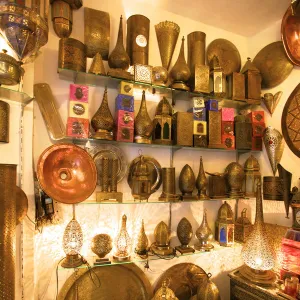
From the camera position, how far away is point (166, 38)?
183 cm

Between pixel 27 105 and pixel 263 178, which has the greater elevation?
pixel 27 105

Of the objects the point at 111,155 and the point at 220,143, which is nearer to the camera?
the point at 111,155

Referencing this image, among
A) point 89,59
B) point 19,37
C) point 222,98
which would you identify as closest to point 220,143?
point 222,98

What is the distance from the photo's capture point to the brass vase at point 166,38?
5.98ft

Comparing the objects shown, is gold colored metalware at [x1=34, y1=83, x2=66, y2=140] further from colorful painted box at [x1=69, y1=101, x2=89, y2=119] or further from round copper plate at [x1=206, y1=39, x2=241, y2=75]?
round copper plate at [x1=206, y1=39, x2=241, y2=75]

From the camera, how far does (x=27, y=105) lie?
134cm

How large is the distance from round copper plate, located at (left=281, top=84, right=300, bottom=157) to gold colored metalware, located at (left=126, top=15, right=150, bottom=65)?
1.23m

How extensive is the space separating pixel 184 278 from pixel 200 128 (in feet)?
3.87

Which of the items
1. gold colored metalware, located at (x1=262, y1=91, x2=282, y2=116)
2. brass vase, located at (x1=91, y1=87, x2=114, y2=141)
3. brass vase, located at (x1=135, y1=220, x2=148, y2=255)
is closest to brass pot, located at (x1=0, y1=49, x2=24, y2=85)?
brass vase, located at (x1=91, y1=87, x2=114, y2=141)

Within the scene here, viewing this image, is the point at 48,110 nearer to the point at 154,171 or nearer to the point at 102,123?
the point at 102,123

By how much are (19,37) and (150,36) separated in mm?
1095

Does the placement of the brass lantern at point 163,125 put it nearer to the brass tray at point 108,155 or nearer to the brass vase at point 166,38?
the brass tray at point 108,155

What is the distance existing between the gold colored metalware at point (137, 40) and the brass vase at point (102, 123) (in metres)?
0.47

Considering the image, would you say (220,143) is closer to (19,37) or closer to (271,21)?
(271,21)
